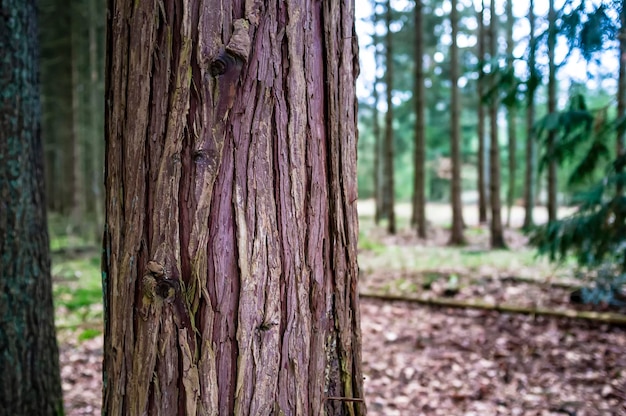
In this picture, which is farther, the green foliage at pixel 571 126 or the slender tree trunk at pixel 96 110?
the slender tree trunk at pixel 96 110

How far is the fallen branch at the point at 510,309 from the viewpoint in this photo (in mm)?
4988

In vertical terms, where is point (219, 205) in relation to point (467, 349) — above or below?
above

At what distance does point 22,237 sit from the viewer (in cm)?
279

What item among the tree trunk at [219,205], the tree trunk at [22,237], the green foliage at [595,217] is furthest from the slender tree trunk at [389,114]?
the tree trunk at [219,205]

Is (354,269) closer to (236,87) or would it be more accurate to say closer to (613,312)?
(236,87)

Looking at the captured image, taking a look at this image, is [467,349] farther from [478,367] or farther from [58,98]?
[58,98]

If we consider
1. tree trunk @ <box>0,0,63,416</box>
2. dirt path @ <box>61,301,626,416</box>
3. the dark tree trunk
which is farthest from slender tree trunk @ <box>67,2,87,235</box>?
tree trunk @ <box>0,0,63,416</box>

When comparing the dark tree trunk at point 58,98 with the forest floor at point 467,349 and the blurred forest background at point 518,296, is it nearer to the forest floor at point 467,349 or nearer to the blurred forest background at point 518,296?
the blurred forest background at point 518,296

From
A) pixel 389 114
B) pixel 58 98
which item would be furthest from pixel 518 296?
pixel 58 98

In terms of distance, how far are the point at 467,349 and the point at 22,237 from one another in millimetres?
3887

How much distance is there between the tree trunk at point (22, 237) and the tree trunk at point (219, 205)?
65.3 inches

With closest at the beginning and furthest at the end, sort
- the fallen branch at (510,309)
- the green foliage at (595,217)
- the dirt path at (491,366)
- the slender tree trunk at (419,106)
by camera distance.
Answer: the dirt path at (491,366), the green foliage at (595,217), the fallen branch at (510,309), the slender tree trunk at (419,106)

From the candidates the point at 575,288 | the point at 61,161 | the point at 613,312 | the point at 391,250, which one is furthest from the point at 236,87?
the point at 61,161

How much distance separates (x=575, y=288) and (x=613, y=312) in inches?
45.9
